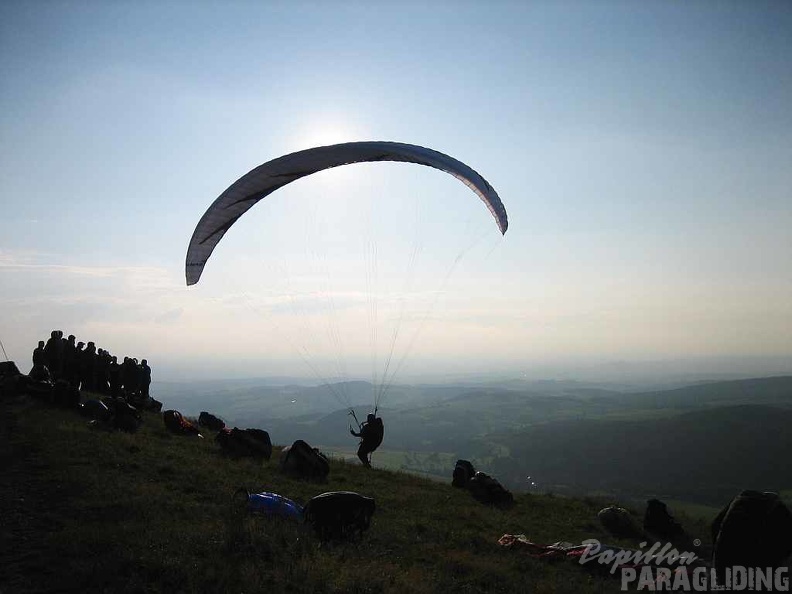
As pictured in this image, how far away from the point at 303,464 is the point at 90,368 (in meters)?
14.6

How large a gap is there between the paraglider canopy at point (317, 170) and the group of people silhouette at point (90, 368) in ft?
35.3

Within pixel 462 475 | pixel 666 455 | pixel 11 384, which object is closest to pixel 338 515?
pixel 462 475

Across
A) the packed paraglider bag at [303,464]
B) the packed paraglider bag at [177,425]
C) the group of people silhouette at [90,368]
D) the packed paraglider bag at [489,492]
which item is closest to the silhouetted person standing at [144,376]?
the group of people silhouette at [90,368]

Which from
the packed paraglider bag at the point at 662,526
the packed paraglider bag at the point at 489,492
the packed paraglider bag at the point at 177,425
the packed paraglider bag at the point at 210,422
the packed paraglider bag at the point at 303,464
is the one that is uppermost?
the packed paraglider bag at the point at 177,425

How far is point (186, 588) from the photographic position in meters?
6.44

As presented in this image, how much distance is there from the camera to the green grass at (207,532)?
6.83 meters

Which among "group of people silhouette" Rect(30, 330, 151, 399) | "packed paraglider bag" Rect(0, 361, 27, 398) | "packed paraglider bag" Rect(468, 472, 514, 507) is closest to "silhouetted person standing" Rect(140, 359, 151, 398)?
"group of people silhouette" Rect(30, 330, 151, 399)

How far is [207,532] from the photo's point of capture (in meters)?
8.30

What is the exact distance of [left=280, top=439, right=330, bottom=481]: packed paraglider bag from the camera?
14.3 meters

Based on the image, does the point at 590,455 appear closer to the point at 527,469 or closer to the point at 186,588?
the point at 527,469

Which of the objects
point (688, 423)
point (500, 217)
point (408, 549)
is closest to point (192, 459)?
→ point (408, 549)

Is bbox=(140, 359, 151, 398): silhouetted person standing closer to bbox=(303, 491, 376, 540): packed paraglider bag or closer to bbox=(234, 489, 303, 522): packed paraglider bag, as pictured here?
bbox=(234, 489, 303, 522): packed paraglider bag

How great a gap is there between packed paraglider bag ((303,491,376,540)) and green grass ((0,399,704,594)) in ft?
0.82

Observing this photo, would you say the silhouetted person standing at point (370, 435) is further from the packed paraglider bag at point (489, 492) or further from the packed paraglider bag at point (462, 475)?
the packed paraglider bag at point (489, 492)
